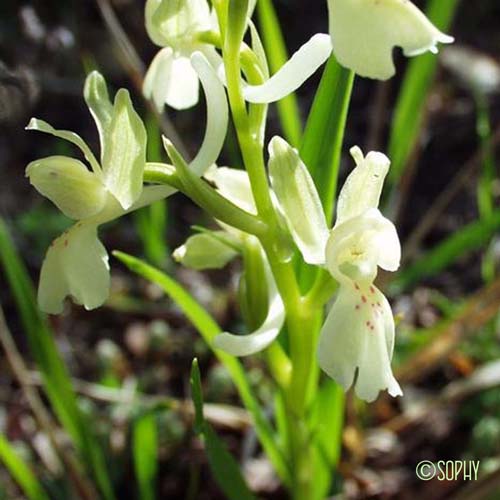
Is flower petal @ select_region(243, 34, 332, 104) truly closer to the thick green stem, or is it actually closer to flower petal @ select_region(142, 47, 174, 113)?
the thick green stem

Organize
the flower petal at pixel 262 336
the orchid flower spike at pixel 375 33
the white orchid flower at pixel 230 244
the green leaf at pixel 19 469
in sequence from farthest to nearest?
the green leaf at pixel 19 469 → the white orchid flower at pixel 230 244 → the flower petal at pixel 262 336 → the orchid flower spike at pixel 375 33

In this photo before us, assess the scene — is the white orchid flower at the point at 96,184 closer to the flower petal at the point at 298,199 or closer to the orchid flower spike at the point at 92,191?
the orchid flower spike at the point at 92,191

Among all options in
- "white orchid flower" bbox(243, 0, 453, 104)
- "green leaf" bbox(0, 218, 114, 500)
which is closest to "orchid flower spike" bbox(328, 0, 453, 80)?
"white orchid flower" bbox(243, 0, 453, 104)

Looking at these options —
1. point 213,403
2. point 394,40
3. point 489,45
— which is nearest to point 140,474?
point 213,403

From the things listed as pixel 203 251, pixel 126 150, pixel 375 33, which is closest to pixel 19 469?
pixel 203 251

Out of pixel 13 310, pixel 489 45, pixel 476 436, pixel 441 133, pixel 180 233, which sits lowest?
pixel 476 436

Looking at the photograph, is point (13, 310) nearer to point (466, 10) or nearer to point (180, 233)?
point (180, 233)

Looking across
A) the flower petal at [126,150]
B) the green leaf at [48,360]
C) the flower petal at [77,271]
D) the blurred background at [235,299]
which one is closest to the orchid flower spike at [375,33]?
the flower petal at [126,150]
